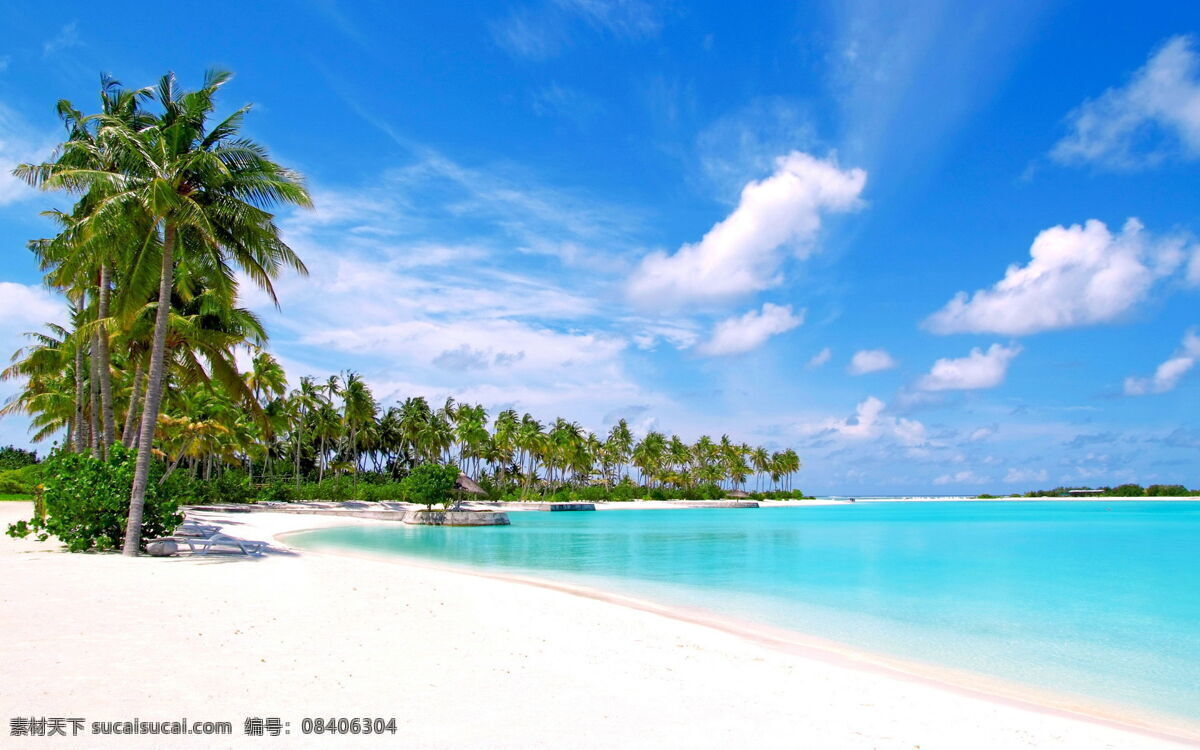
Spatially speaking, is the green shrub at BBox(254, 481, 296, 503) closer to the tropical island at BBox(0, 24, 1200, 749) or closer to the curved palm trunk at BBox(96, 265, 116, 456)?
the tropical island at BBox(0, 24, 1200, 749)

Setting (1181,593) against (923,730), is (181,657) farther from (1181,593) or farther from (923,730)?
(1181,593)

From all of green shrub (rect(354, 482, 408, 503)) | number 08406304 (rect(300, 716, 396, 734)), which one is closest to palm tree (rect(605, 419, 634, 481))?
green shrub (rect(354, 482, 408, 503))

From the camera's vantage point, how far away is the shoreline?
7957 millimetres

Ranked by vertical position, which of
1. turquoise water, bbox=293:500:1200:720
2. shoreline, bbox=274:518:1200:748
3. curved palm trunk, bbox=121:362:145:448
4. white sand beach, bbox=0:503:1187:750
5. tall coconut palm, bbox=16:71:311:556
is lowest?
turquoise water, bbox=293:500:1200:720

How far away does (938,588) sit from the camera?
1941cm

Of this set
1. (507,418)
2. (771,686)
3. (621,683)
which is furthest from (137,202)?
(507,418)

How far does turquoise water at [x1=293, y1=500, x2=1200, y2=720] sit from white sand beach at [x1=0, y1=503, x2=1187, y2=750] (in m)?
2.92

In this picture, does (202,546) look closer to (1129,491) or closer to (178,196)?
(178,196)

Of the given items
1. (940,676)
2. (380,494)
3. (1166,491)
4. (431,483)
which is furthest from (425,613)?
(1166,491)

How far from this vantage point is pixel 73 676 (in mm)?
6098

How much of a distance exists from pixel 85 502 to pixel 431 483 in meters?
30.4

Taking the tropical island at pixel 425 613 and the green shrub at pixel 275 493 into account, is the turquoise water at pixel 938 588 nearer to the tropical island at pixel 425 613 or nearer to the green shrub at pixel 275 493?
the tropical island at pixel 425 613

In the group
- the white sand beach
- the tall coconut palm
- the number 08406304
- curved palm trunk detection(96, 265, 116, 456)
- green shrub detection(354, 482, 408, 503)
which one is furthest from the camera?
green shrub detection(354, 482, 408, 503)

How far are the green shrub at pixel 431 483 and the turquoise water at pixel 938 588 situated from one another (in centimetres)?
645
